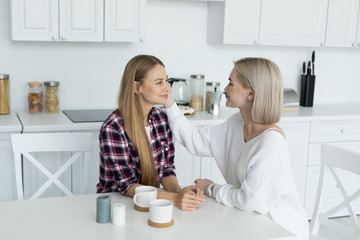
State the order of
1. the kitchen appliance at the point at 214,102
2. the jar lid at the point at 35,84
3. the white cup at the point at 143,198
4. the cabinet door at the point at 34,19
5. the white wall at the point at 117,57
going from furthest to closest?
1. the kitchen appliance at the point at 214,102
2. the white wall at the point at 117,57
3. the jar lid at the point at 35,84
4. the cabinet door at the point at 34,19
5. the white cup at the point at 143,198

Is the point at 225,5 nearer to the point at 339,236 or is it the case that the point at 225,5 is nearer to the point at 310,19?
the point at 310,19

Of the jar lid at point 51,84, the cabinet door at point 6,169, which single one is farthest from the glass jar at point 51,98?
the cabinet door at point 6,169

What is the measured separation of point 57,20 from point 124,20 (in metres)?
0.41

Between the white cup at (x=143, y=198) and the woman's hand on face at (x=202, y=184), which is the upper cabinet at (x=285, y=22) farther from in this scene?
the white cup at (x=143, y=198)

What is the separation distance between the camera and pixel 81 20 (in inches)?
110

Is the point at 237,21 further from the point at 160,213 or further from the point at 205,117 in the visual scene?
the point at 160,213

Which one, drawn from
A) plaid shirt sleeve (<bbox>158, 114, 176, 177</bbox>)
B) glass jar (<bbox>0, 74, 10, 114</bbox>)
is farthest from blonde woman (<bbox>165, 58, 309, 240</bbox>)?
glass jar (<bbox>0, 74, 10, 114</bbox>)

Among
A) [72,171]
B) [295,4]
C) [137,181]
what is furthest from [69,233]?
[295,4]

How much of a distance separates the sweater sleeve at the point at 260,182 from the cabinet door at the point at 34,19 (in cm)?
169

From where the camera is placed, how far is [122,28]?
9.55ft

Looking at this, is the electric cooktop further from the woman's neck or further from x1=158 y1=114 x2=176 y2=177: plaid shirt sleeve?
the woman's neck

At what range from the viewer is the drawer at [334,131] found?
330cm

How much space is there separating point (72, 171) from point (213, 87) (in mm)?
1180

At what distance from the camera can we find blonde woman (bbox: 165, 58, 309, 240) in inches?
61.4
